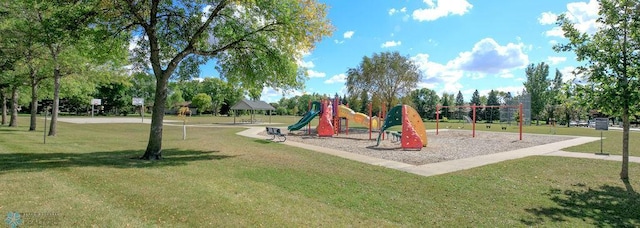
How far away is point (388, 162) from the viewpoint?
1234 cm

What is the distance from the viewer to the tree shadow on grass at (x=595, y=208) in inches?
243

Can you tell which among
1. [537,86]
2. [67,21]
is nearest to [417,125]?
[67,21]

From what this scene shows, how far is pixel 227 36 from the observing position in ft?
44.0

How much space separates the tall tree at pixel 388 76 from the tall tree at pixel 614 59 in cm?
2392

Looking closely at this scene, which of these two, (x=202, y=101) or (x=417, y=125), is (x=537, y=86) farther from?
(x=202, y=101)

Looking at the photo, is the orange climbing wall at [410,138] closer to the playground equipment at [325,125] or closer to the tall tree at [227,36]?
the tall tree at [227,36]

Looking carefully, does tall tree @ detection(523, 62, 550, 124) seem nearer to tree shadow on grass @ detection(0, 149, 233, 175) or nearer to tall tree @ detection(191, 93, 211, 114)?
tree shadow on grass @ detection(0, 149, 233, 175)

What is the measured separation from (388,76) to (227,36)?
22578 millimetres

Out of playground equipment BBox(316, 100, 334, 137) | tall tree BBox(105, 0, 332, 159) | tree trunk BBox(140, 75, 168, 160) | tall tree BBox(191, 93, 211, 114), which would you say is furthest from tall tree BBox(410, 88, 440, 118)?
tree trunk BBox(140, 75, 168, 160)

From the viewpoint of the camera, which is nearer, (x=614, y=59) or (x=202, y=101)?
A: (x=614, y=59)

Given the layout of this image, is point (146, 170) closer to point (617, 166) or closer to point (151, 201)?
point (151, 201)

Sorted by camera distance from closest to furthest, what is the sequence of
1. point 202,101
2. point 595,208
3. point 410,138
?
point 595,208, point 410,138, point 202,101

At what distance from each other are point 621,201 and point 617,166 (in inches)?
215

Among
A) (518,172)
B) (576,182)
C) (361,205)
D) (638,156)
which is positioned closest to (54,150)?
(361,205)
